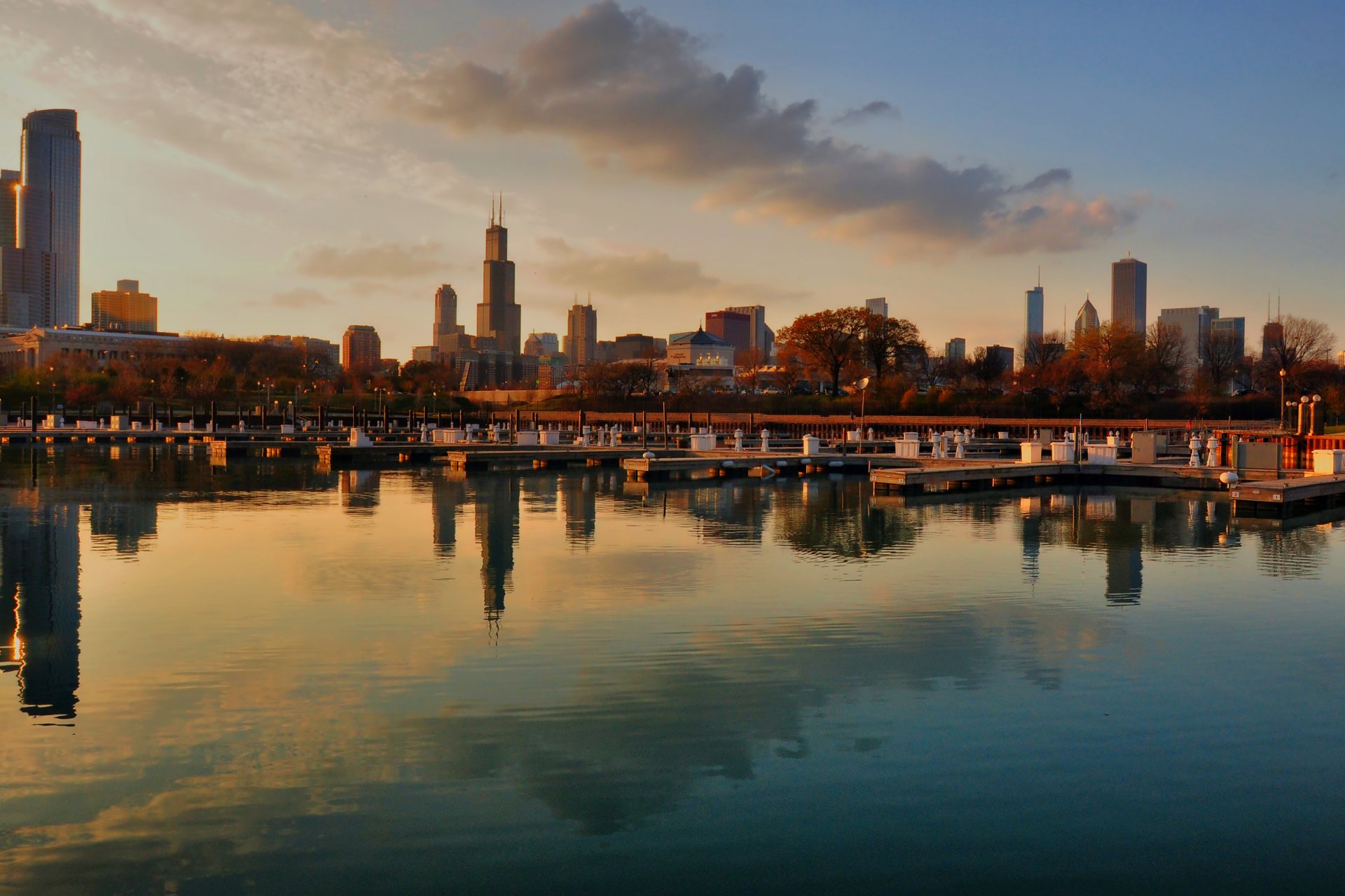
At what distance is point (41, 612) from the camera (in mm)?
11828

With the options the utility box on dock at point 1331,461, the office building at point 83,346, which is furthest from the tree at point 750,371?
the utility box on dock at point 1331,461

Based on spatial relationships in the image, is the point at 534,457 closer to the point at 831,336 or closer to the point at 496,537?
the point at 496,537

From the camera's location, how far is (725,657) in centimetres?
998

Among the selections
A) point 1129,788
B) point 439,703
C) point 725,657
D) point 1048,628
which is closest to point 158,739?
point 439,703

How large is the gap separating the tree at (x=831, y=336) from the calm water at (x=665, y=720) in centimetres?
6531

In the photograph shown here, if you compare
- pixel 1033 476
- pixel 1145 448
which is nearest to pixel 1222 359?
pixel 1145 448

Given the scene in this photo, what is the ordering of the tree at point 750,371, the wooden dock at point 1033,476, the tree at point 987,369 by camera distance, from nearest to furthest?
the wooden dock at point 1033,476 → the tree at point 987,369 → the tree at point 750,371

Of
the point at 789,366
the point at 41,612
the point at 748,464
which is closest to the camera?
the point at 41,612

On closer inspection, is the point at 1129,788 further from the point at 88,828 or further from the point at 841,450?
the point at 841,450

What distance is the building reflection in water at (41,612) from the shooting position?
8781 millimetres

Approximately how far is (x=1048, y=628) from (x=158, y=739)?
892cm

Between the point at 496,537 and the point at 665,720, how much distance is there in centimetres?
1135

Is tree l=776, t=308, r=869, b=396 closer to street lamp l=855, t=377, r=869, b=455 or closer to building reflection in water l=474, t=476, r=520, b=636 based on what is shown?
street lamp l=855, t=377, r=869, b=455

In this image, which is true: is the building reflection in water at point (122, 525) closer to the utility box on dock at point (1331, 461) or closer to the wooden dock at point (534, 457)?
the wooden dock at point (534, 457)
